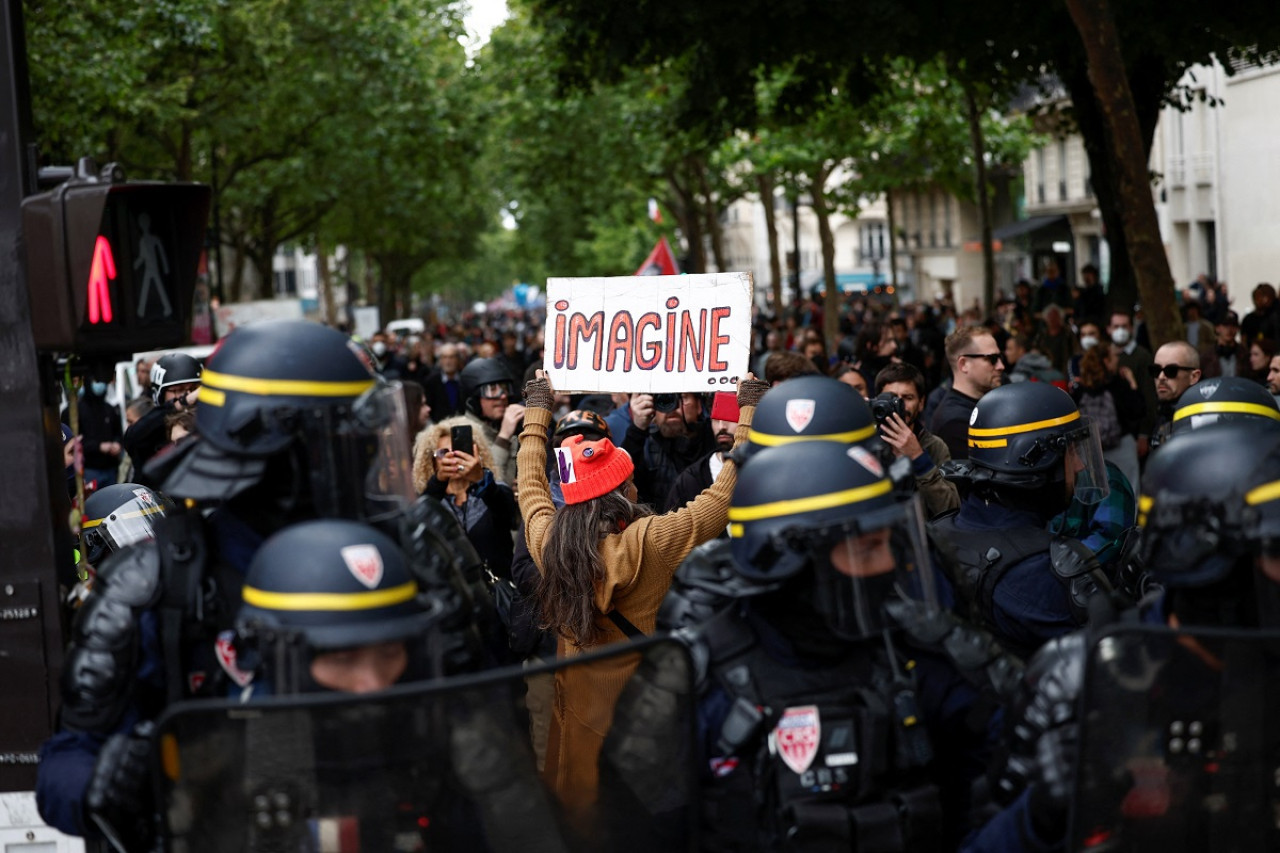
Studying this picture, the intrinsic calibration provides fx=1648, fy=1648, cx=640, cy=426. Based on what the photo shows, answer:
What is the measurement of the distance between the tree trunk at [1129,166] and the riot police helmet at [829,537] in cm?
657

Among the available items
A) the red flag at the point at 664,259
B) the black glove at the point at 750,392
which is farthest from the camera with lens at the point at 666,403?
the red flag at the point at 664,259

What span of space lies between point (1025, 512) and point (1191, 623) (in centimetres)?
180

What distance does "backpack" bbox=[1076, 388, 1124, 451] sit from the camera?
10820 mm

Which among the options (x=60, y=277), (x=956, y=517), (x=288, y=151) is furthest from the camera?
(x=288, y=151)

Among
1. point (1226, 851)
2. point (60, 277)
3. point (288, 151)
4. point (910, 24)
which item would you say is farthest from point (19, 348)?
point (288, 151)

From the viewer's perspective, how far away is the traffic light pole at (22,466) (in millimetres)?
4410

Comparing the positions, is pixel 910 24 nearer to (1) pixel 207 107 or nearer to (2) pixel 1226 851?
(2) pixel 1226 851

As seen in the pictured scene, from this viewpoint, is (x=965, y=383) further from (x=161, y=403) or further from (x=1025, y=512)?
(x=161, y=403)

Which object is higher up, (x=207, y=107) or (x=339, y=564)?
(x=207, y=107)

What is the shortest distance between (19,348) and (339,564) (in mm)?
2076

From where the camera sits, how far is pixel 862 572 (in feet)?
10.1

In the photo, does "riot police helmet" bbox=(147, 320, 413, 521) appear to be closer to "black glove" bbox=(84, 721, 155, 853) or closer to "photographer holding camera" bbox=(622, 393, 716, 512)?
"black glove" bbox=(84, 721, 155, 853)

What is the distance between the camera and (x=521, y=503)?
5230mm

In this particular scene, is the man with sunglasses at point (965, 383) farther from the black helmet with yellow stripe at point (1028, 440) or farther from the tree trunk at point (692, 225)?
the tree trunk at point (692, 225)
